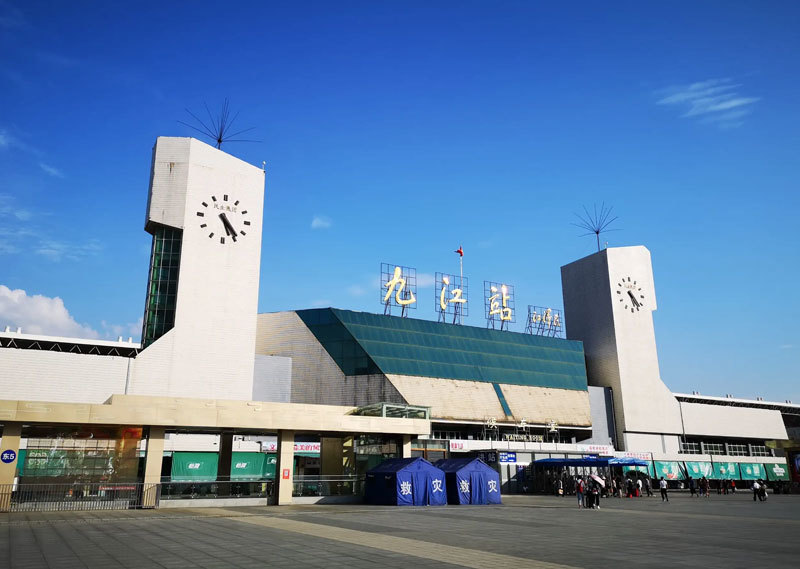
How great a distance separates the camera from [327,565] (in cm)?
1762

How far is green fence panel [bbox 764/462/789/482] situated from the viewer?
359 feet

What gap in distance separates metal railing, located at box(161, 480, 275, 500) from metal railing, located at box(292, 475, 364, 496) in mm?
2288

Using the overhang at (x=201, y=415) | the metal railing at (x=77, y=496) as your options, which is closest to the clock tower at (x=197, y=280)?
the overhang at (x=201, y=415)

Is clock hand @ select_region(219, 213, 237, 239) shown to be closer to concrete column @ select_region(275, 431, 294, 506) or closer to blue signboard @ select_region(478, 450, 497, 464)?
concrete column @ select_region(275, 431, 294, 506)

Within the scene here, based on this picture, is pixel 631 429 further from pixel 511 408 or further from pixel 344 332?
pixel 344 332

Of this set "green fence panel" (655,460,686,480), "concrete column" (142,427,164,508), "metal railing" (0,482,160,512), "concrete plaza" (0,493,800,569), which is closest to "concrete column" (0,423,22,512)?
"metal railing" (0,482,160,512)

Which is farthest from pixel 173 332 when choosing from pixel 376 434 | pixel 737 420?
pixel 737 420

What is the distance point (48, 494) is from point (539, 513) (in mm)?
29792

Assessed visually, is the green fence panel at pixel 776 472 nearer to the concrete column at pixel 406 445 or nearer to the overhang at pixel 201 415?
the concrete column at pixel 406 445

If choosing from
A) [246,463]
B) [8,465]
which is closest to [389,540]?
[8,465]

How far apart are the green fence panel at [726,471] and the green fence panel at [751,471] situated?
1.78 meters

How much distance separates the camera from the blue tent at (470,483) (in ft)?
157

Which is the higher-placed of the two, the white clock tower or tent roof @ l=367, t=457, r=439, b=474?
the white clock tower

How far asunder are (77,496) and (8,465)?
14.3 ft
